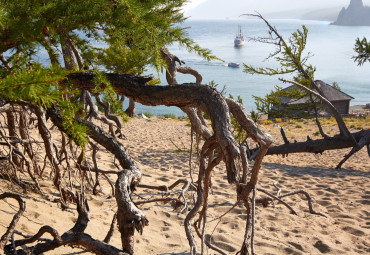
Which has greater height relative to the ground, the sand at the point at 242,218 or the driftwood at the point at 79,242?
the driftwood at the point at 79,242

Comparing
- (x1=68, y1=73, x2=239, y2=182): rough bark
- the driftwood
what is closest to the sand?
the driftwood

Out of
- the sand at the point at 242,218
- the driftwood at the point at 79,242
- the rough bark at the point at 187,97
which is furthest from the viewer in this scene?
the sand at the point at 242,218

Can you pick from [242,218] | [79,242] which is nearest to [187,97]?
[79,242]

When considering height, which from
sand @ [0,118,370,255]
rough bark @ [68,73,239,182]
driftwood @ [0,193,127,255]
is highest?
rough bark @ [68,73,239,182]

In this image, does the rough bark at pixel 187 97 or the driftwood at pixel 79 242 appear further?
the driftwood at pixel 79 242

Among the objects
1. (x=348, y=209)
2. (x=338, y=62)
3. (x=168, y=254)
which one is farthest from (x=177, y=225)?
(x=338, y=62)

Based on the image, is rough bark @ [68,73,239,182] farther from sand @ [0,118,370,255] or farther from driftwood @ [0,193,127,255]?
sand @ [0,118,370,255]

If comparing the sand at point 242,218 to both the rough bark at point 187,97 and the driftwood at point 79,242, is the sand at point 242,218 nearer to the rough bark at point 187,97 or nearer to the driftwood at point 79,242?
the driftwood at point 79,242

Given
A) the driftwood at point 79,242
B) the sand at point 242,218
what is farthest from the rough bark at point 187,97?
the sand at point 242,218

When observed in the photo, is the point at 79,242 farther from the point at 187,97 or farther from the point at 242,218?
the point at 242,218

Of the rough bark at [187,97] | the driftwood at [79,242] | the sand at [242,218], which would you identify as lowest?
the sand at [242,218]

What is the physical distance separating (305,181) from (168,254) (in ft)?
15.6

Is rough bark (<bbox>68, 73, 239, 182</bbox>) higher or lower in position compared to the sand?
higher

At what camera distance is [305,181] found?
7512mm
